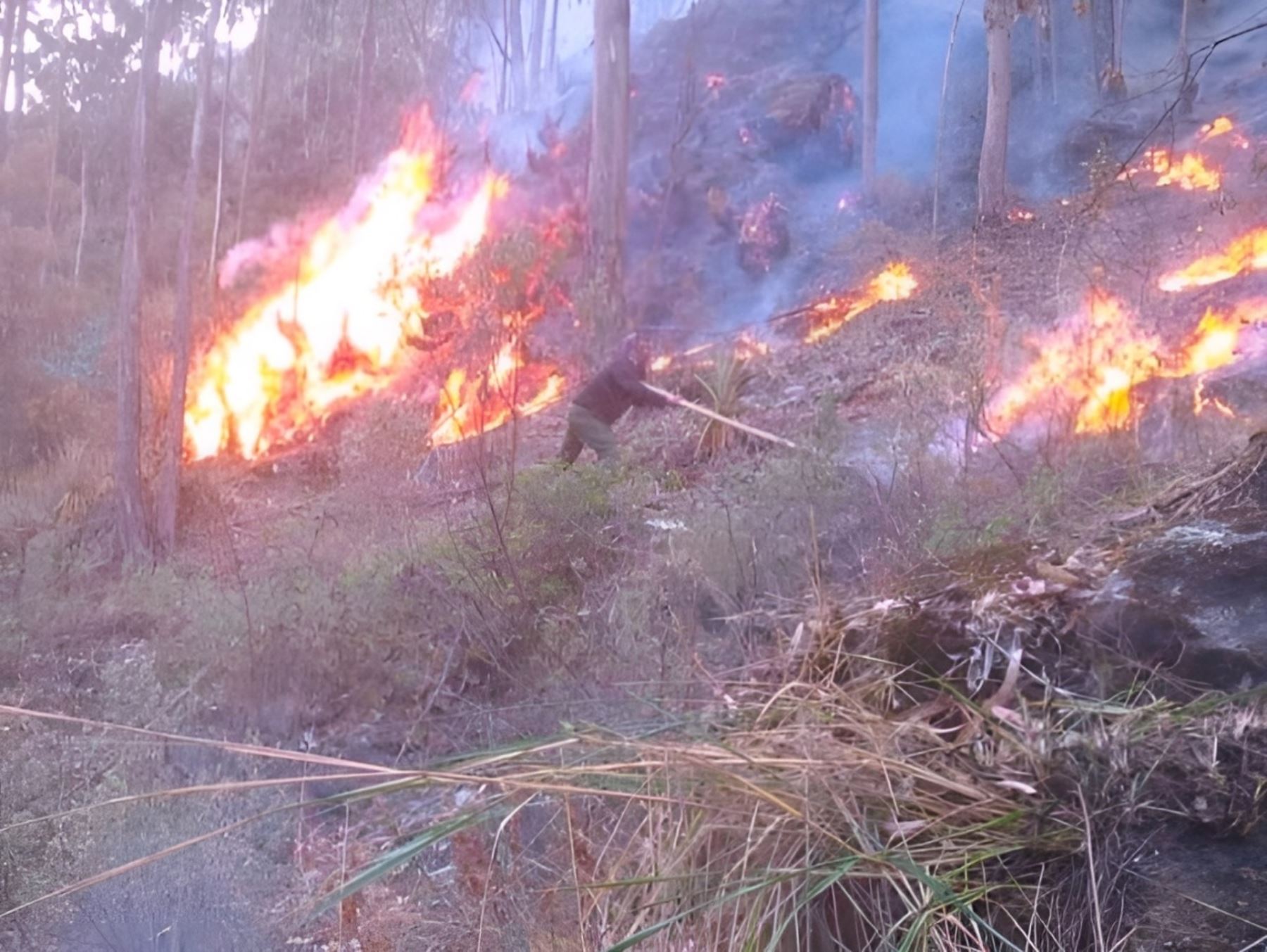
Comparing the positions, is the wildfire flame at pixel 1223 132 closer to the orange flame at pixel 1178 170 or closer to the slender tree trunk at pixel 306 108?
the orange flame at pixel 1178 170

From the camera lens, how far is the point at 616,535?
298 cm

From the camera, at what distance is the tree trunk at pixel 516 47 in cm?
346

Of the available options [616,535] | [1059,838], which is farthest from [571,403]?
[1059,838]

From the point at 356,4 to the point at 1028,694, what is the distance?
9.40 feet

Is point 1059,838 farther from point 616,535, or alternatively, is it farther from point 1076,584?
point 616,535

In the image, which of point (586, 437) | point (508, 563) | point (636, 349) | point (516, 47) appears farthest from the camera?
point (516, 47)

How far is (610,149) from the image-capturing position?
338cm

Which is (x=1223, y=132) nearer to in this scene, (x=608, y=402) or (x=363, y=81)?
(x=608, y=402)

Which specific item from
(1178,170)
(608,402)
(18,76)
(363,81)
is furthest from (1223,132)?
(18,76)

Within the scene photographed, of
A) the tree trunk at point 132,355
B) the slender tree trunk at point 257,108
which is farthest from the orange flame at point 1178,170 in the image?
the tree trunk at point 132,355

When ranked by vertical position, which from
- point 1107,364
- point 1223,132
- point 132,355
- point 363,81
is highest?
point 363,81

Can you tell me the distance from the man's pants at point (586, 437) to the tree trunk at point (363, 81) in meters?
1.09

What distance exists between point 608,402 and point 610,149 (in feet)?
2.60

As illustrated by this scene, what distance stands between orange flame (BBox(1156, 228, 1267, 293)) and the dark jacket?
54.2 inches
